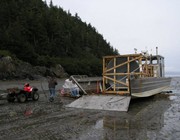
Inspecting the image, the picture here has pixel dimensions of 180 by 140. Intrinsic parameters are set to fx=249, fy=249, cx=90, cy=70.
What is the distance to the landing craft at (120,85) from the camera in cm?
1260

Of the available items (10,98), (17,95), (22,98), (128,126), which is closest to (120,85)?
(22,98)

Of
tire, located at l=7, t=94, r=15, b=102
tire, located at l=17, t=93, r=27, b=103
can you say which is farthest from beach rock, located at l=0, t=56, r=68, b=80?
tire, located at l=17, t=93, r=27, b=103

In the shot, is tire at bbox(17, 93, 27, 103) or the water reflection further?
tire at bbox(17, 93, 27, 103)

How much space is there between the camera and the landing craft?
41.3ft

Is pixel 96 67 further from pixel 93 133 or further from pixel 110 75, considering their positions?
pixel 93 133

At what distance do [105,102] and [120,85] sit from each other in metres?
3.36

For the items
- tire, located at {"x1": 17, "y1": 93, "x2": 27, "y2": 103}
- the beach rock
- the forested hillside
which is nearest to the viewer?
tire, located at {"x1": 17, "y1": 93, "x2": 27, "y2": 103}

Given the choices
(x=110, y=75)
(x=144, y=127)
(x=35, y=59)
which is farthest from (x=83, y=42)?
(x=144, y=127)

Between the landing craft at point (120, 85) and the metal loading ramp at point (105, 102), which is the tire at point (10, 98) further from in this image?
the metal loading ramp at point (105, 102)

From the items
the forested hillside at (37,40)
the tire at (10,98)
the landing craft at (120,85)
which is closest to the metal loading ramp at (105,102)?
the landing craft at (120,85)

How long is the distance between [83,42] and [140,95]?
10212cm

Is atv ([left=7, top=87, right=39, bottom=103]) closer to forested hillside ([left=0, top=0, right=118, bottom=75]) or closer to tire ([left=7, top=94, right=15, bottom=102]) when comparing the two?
tire ([left=7, top=94, right=15, bottom=102])

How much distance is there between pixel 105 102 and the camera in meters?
12.7

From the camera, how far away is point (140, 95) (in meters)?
14.7
